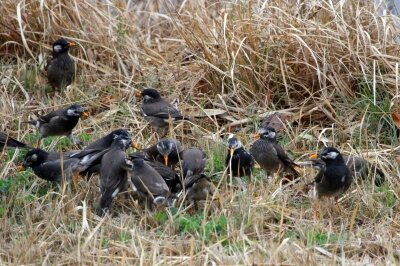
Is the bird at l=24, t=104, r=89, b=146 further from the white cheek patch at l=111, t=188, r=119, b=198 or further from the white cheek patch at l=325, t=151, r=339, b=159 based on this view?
the white cheek patch at l=325, t=151, r=339, b=159

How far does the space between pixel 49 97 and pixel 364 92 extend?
3.15 metres

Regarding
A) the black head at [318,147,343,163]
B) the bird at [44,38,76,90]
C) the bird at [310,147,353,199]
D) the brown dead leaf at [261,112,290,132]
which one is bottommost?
the bird at [44,38,76,90]

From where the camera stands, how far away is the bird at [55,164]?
314 inches

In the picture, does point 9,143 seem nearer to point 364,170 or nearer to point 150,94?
point 150,94

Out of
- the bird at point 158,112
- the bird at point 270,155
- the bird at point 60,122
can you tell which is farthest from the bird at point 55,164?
the bird at point 270,155

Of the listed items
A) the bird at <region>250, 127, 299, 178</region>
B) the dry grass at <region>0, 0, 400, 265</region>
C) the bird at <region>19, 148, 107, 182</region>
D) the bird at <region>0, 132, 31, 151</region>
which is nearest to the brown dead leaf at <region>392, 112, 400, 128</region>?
the dry grass at <region>0, 0, 400, 265</region>

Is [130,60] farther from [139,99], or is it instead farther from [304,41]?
[304,41]

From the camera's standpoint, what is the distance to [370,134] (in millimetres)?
8930

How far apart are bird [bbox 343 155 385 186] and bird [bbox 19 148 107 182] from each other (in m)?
1.96

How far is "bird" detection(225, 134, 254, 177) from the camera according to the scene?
8125 mm

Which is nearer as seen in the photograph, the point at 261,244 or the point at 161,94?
the point at 261,244

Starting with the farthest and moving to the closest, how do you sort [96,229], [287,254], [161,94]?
[161,94] → [96,229] → [287,254]

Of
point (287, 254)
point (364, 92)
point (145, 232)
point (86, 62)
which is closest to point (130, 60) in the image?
point (86, 62)

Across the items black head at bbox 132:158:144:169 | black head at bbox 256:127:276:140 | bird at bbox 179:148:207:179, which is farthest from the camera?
black head at bbox 256:127:276:140
